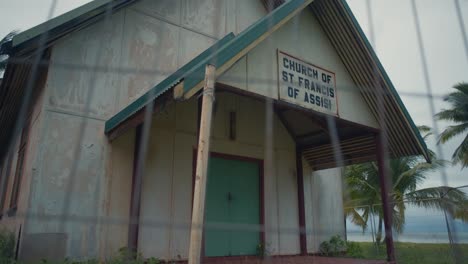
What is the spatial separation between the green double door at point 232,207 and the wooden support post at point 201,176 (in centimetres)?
296

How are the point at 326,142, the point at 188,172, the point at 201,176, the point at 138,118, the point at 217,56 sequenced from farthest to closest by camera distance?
the point at 326,142
the point at 188,172
the point at 138,118
the point at 217,56
the point at 201,176

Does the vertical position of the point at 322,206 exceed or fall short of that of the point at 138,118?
it falls short

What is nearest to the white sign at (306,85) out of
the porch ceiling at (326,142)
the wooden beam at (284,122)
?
the porch ceiling at (326,142)

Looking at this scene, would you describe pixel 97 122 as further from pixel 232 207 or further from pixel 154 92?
pixel 232 207

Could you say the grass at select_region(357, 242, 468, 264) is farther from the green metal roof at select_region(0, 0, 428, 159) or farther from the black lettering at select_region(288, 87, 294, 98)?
the black lettering at select_region(288, 87, 294, 98)

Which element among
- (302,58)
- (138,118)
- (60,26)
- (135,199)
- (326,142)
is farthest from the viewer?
(326,142)

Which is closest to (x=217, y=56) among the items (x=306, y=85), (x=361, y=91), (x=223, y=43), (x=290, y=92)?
(x=223, y=43)

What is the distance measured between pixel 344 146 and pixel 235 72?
3509 millimetres

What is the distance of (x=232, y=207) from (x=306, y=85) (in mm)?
2387

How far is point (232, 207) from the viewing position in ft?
20.7

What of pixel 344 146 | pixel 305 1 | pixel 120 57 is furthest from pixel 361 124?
pixel 120 57

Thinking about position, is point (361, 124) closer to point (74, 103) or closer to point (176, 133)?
point (176, 133)

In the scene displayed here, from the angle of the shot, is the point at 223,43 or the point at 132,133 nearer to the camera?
the point at 223,43

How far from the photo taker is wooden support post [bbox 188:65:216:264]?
2924 millimetres
